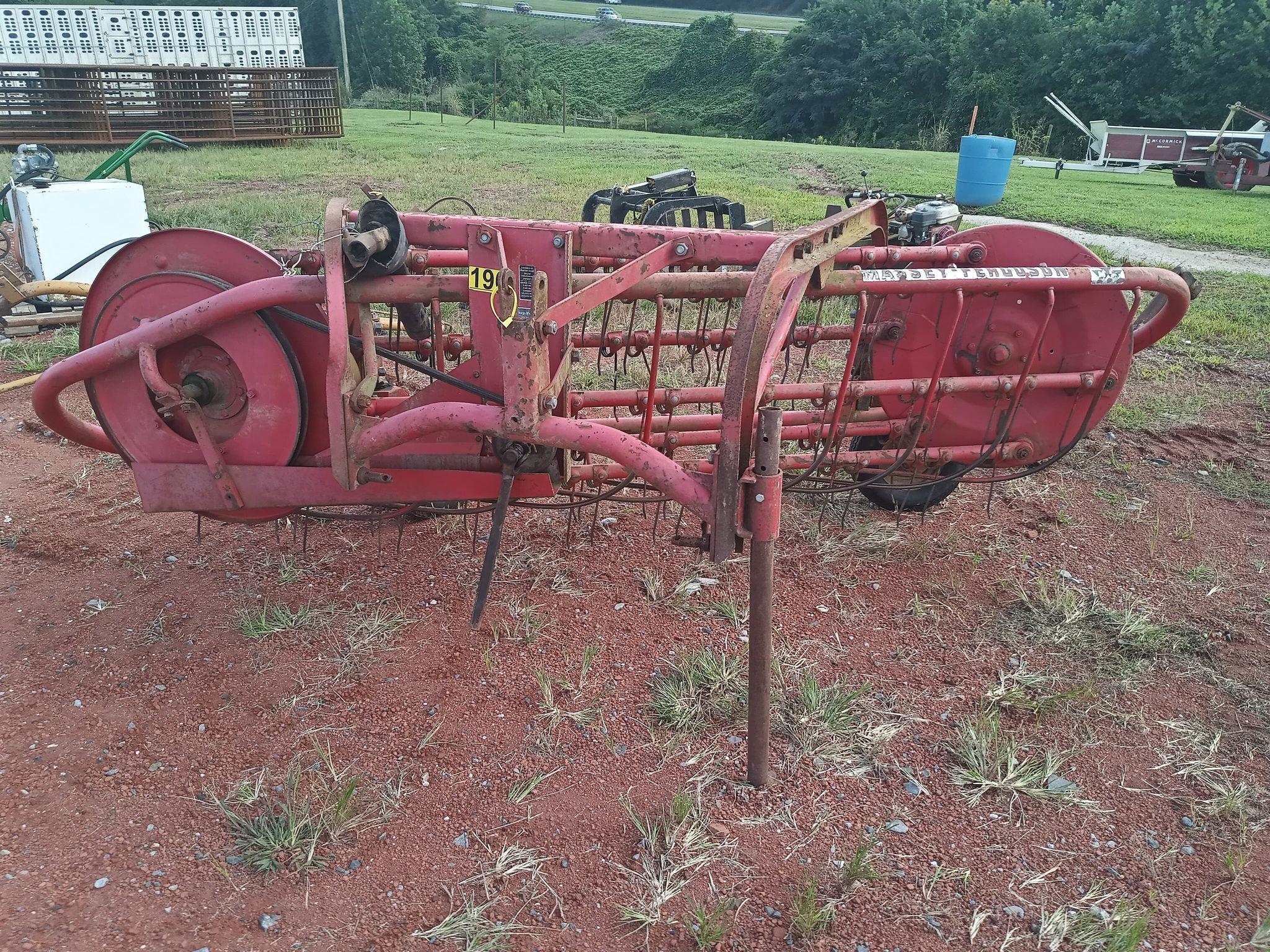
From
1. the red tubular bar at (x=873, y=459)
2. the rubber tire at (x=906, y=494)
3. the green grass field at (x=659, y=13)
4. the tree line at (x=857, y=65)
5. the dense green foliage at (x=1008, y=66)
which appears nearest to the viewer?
the red tubular bar at (x=873, y=459)

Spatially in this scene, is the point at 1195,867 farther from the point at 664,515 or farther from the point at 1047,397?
the point at 664,515

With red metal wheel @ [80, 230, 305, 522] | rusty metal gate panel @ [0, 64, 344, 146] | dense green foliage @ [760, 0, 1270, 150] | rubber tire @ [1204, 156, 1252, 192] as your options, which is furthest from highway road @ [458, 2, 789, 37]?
red metal wheel @ [80, 230, 305, 522]

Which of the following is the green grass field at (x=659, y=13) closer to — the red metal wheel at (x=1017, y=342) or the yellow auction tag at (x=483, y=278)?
the red metal wheel at (x=1017, y=342)

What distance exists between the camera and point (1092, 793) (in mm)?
2557

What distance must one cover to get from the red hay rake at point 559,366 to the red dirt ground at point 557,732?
0.40 meters

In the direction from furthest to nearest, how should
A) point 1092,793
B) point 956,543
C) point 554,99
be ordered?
point 554,99 → point 956,543 → point 1092,793

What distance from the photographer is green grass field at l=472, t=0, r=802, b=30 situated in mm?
58750

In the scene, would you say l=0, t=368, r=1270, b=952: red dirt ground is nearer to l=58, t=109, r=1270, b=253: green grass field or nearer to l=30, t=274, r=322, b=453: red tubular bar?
l=30, t=274, r=322, b=453: red tubular bar

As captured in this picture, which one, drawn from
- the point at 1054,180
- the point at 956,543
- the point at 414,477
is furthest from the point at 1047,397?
the point at 1054,180

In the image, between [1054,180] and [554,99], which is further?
[554,99]

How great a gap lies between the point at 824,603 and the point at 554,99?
1566 inches

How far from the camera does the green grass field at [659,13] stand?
5875cm

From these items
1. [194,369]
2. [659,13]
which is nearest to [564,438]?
[194,369]

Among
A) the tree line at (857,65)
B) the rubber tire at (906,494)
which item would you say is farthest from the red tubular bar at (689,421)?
the tree line at (857,65)
